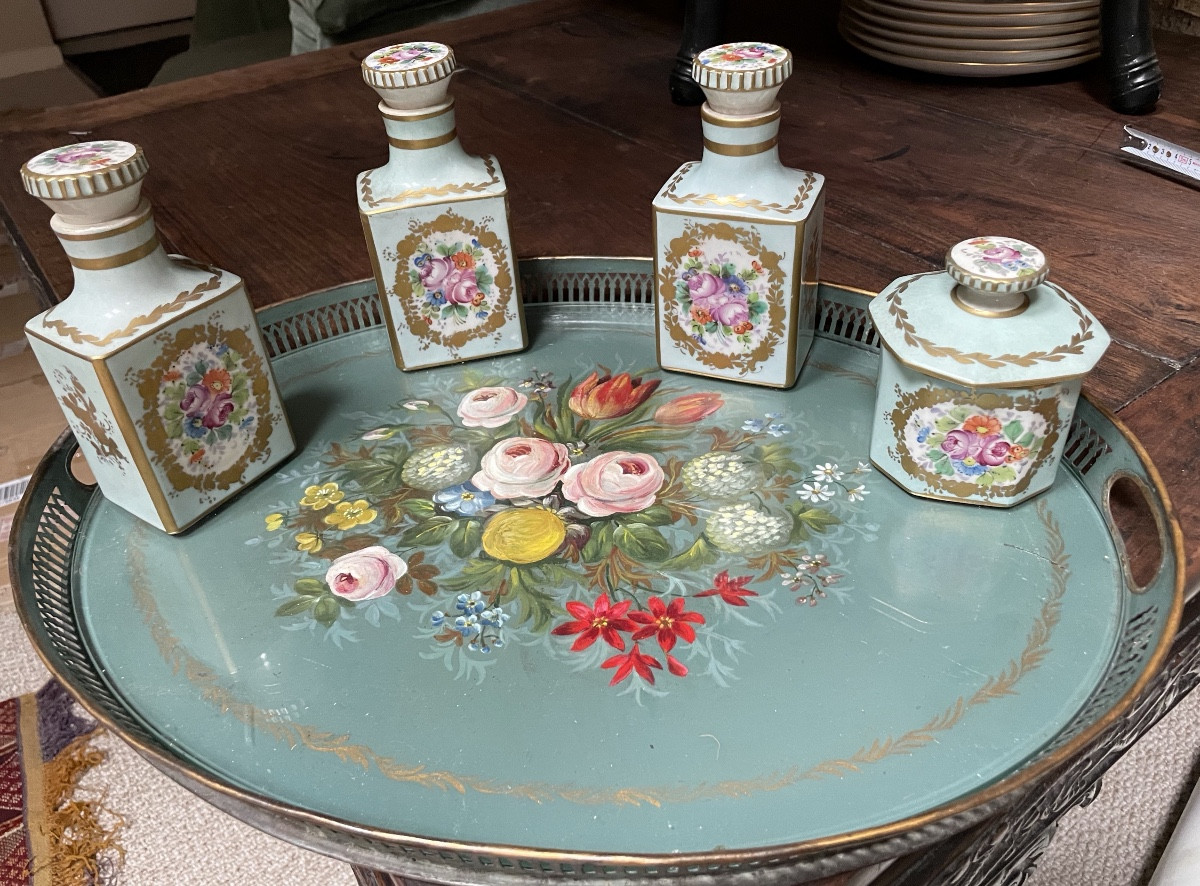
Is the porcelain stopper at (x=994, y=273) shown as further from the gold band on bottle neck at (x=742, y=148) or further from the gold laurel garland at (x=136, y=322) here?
the gold laurel garland at (x=136, y=322)

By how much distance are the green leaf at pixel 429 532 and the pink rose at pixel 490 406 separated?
10 cm

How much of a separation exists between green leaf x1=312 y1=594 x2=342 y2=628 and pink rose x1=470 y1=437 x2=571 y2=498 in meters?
0.12

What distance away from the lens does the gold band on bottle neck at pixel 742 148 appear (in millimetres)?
591

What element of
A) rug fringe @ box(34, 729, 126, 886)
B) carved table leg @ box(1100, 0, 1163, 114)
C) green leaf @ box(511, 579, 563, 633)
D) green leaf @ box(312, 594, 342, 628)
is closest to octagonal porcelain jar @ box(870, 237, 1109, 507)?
green leaf @ box(511, 579, 563, 633)

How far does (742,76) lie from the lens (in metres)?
0.55

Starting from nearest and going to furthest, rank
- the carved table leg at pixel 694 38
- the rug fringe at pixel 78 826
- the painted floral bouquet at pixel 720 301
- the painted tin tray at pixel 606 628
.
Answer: the painted tin tray at pixel 606 628 < the painted floral bouquet at pixel 720 301 < the rug fringe at pixel 78 826 < the carved table leg at pixel 694 38

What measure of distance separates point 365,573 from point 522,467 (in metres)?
0.12

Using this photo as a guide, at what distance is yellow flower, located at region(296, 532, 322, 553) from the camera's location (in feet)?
1.91

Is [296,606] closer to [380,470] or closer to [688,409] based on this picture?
[380,470]

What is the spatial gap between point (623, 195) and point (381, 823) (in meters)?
0.69

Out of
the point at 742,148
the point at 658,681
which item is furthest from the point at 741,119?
the point at 658,681

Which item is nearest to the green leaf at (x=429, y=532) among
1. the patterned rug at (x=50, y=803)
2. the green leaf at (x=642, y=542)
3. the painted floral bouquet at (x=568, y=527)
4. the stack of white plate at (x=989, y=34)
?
the painted floral bouquet at (x=568, y=527)

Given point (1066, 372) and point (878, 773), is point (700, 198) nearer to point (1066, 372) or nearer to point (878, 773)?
point (1066, 372)

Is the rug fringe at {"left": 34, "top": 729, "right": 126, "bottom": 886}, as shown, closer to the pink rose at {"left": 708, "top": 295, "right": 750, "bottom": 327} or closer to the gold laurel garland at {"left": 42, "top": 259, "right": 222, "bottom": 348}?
the gold laurel garland at {"left": 42, "top": 259, "right": 222, "bottom": 348}
